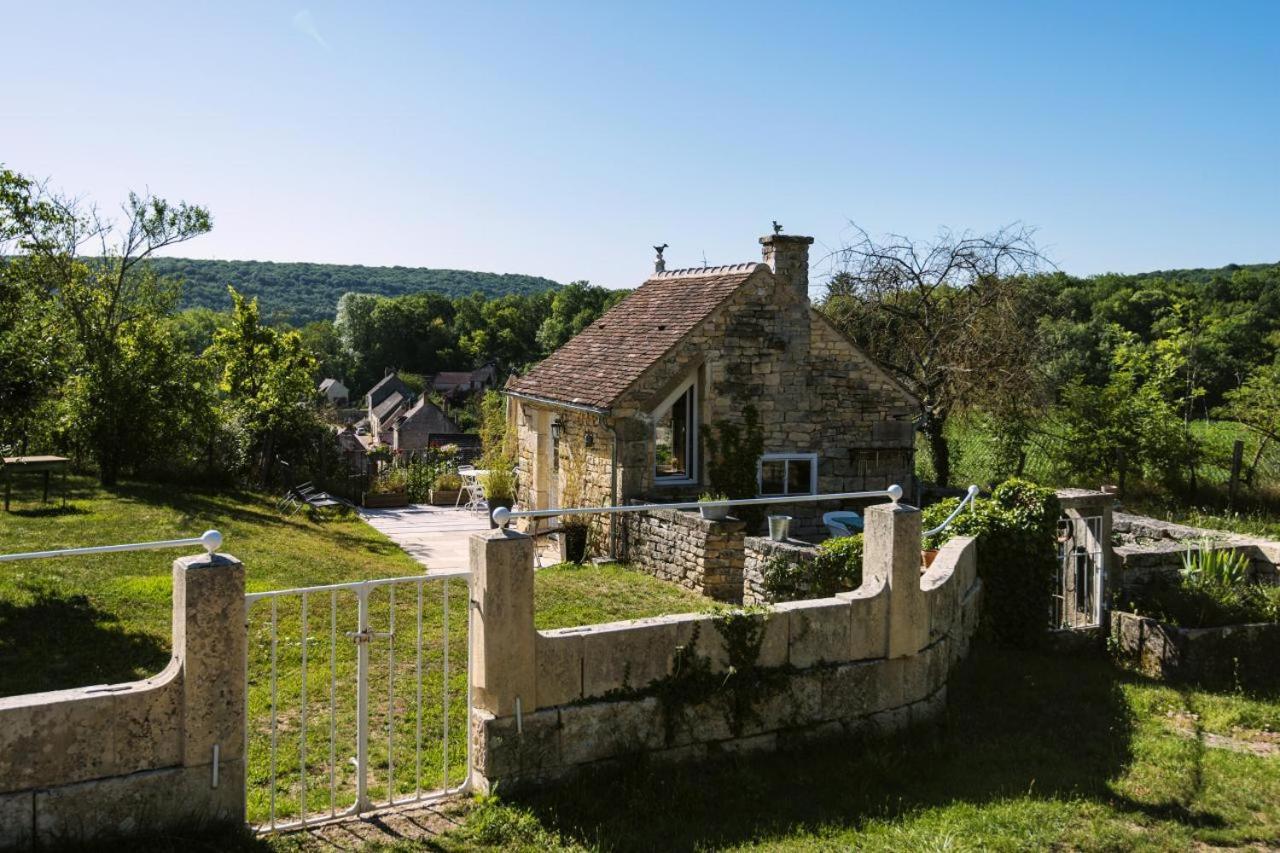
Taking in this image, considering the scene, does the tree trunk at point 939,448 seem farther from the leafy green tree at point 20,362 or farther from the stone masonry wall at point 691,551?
the leafy green tree at point 20,362

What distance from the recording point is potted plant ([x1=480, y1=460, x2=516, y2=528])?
70.0ft

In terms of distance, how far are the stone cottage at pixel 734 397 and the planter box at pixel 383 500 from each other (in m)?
8.62

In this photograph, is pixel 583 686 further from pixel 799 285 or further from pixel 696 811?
pixel 799 285

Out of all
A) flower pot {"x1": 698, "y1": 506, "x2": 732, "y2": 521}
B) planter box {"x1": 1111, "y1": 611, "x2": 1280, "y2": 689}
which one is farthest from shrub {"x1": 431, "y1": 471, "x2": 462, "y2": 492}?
planter box {"x1": 1111, "y1": 611, "x2": 1280, "y2": 689}

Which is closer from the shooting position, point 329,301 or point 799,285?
point 799,285

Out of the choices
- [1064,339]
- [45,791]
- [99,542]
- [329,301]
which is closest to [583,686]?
[45,791]

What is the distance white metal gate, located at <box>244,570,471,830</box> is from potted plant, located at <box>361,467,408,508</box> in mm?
14320

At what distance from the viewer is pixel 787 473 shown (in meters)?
17.6

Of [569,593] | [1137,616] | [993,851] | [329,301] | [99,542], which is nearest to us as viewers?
[993,851]

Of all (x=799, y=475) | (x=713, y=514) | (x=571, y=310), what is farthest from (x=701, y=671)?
(x=571, y=310)

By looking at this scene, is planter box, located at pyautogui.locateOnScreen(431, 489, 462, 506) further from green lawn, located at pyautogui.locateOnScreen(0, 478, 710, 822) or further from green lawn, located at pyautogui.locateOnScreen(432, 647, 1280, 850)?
green lawn, located at pyautogui.locateOnScreen(432, 647, 1280, 850)

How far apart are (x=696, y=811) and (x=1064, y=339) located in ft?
148

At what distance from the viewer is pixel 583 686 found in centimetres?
631

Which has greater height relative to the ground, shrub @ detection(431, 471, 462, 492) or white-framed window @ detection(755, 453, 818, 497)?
white-framed window @ detection(755, 453, 818, 497)
